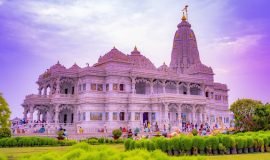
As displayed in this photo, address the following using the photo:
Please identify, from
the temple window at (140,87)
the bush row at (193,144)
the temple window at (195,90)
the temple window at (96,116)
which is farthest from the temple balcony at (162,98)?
the bush row at (193,144)

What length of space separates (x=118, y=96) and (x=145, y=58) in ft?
39.7

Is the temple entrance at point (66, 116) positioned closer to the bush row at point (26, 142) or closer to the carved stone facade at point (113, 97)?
the carved stone facade at point (113, 97)

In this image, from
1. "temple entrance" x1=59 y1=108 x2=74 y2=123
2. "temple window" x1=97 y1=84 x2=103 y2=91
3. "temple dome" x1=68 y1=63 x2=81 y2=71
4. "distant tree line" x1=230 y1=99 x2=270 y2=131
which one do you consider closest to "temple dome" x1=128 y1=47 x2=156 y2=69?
"temple window" x1=97 y1=84 x2=103 y2=91

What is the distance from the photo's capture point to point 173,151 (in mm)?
19922

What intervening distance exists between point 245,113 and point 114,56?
74.5 ft

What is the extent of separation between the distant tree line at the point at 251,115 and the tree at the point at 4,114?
24.4m

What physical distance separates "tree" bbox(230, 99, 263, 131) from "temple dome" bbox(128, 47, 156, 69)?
20376mm

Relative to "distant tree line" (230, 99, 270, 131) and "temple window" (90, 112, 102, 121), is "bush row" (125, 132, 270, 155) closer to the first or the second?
"distant tree line" (230, 99, 270, 131)

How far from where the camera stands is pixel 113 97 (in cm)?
4734

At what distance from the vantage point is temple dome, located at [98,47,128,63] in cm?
5046

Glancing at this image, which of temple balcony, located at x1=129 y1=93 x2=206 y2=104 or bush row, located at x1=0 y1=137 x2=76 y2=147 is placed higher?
temple balcony, located at x1=129 y1=93 x2=206 y2=104

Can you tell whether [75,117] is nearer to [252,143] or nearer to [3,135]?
[3,135]

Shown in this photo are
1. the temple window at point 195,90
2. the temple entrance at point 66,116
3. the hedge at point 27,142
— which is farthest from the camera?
the temple window at point 195,90

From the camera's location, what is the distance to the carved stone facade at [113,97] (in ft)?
154
